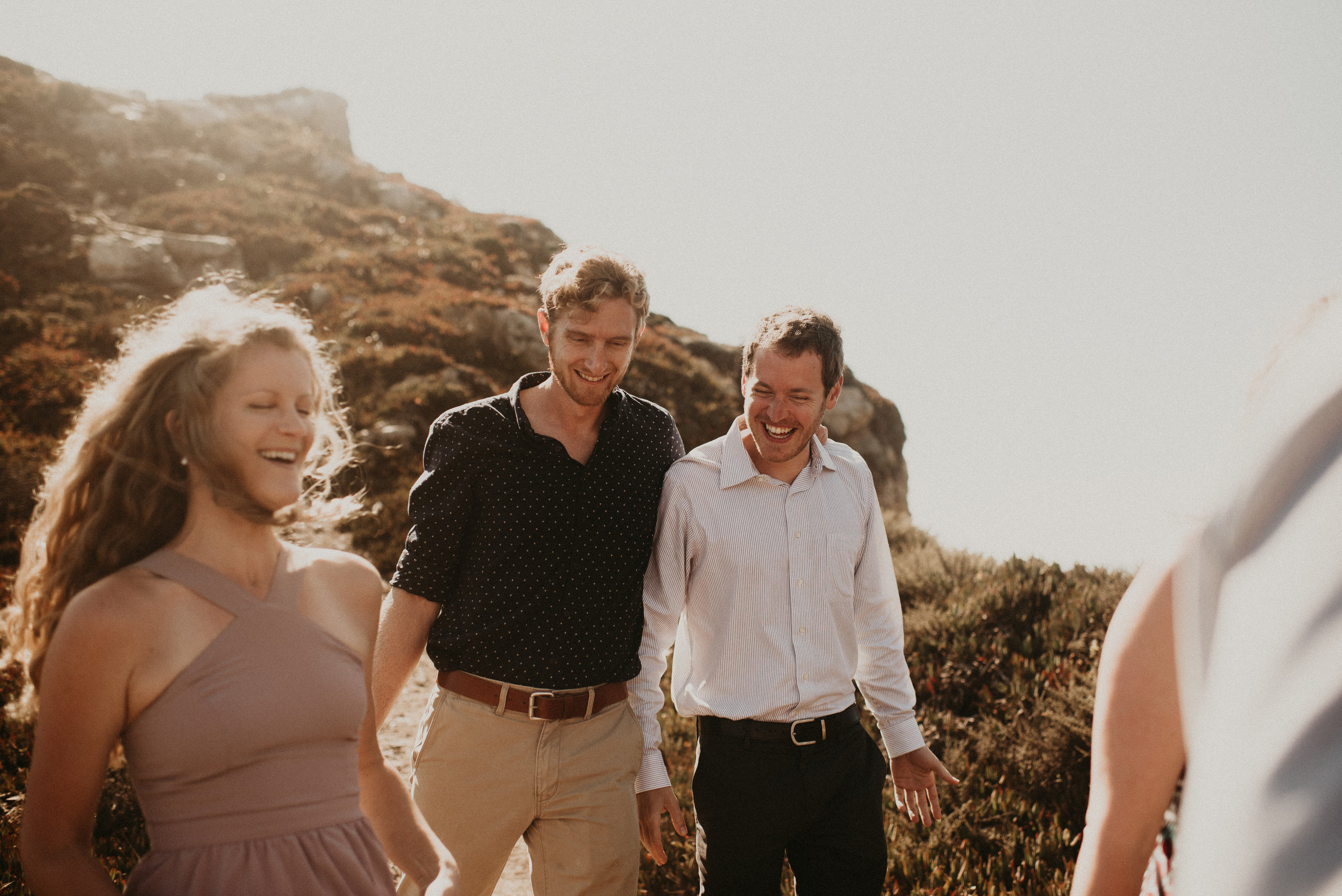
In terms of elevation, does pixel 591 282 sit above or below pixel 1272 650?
above

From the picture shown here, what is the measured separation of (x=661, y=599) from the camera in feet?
10.7

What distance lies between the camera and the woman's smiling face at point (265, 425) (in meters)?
1.86

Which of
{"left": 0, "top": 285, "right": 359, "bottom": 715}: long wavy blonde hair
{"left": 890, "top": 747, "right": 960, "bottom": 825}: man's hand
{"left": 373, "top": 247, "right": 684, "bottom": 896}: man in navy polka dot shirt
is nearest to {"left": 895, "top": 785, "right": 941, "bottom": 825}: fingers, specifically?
{"left": 890, "top": 747, "right": 960, "bottom": 825}: man's hand

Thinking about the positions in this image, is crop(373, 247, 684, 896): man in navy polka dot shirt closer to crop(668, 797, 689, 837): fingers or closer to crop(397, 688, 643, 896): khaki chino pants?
crop(397, 688, 643, 896): khaki chino pants

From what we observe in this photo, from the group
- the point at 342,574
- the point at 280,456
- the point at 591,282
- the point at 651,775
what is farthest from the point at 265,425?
the point at 651,775

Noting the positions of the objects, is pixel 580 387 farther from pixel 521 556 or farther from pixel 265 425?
pixel 265 425

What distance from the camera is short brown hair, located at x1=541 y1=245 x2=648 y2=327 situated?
3.09m

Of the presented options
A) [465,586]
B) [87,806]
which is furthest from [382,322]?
[87,806]

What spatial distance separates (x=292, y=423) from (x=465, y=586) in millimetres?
1247

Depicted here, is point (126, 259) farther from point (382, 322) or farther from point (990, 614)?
point (990, 614)

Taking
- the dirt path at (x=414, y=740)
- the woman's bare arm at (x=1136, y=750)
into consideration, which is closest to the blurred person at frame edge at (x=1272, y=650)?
the woman's bare arm at (x=1136, y=750)

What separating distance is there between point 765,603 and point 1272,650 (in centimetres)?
270

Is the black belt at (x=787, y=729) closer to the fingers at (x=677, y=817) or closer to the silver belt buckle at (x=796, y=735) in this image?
the silver belt buckle at (x=796, y=735)

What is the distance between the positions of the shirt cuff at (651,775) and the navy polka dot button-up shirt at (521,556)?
344 mm
